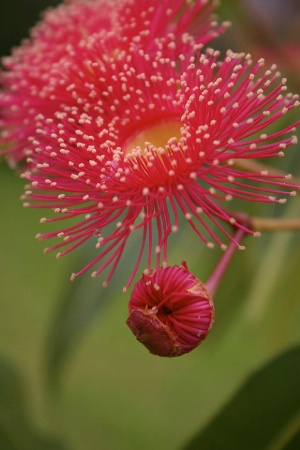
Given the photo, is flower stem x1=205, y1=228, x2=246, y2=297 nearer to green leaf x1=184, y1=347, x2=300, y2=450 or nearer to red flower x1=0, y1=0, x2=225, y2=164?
green leaf x1=184, y1=347, x2=300, y2=450

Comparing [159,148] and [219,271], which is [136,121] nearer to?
[159,148]

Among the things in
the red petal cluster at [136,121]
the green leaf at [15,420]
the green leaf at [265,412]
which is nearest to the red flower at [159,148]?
the red petal cluster at [136,121]

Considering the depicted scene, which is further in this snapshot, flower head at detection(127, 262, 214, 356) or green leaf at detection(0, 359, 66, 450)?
green leaf at detection(0, 359, 66, 450)

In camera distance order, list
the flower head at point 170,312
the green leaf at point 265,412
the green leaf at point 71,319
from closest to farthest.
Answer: the flower head at point 170,312 → the green leaf at point 265,412 → the green leaf at point 71,319

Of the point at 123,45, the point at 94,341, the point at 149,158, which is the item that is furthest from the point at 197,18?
the point at 94,341

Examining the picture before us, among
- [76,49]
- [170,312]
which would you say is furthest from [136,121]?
[170,312]

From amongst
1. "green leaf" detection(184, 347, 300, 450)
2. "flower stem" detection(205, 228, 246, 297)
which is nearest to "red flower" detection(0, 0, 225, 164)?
"flower stem" detection(205, 228, 246, 297)

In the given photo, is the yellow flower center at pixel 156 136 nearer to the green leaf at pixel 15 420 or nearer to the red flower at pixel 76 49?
the red flower at pixel 76 49
